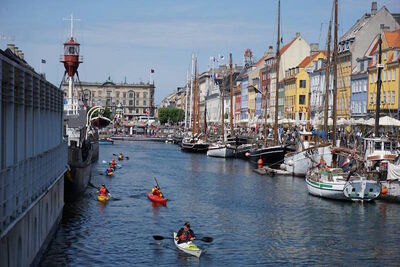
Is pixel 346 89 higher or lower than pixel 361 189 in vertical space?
higher

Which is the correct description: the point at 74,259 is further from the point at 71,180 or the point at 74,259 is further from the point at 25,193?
the point at 71,180

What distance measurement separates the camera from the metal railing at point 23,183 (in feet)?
Answer: 65.2

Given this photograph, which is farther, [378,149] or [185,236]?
[378,149]

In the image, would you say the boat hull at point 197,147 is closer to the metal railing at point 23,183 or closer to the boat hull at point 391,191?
the boat hull at point 391,191

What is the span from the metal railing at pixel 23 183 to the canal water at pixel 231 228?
4.01m

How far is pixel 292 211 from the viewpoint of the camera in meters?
50.4

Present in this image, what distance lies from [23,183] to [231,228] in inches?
843

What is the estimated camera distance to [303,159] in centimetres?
7569

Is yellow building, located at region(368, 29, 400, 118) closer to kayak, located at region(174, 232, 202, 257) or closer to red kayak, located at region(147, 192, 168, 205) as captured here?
red kayak, located at region(147, 192, 168, 205)

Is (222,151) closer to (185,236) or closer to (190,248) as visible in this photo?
(185,236)

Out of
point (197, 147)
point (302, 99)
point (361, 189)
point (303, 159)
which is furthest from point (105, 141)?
point (361, 189)

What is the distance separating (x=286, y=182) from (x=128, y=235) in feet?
107

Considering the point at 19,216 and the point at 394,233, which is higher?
the point at 19,216

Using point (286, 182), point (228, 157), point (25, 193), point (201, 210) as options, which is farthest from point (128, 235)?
point (228, 157)
